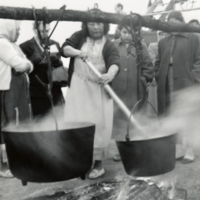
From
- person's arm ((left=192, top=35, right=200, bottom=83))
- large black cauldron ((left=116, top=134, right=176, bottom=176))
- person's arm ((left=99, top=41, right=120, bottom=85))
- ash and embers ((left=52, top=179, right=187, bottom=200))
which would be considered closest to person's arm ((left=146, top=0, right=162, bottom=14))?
person's arm ((left=192, top=35, right=200, bottom=83))

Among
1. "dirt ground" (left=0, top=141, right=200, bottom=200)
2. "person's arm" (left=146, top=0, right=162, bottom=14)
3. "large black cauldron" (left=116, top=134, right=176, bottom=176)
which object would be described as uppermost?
"person's arm" (left=146, top=0, right=162, bottom=14)

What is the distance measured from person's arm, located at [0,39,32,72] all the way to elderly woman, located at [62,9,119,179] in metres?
0.47

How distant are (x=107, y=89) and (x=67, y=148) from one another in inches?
50.0

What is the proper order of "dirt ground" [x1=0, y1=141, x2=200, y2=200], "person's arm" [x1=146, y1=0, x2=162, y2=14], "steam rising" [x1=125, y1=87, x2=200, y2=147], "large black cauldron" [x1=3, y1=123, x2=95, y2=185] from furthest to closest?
1. "person's arm" [x1=146, y1=0, x2=162, y2=14]
2. "steam rising" [x1=125, y1=87, x2=200, y2=147]
3. "dirt ground" [x1=0, y1=141, x2=200, y2=200]
4. "large black cauldron" [x1=3, y1=123, x2=95, y2=185]

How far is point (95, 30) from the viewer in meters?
3.50

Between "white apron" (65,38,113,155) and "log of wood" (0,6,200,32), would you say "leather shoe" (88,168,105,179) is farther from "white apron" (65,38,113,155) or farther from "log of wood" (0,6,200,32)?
"log of wood" (0,6,200,32)

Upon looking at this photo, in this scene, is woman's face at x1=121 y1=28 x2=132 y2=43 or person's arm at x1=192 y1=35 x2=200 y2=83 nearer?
person's arm at x1=192 y1=35 x2=200 y2=83

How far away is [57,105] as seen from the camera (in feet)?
14.0

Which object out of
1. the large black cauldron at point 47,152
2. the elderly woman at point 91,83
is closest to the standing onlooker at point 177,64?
the elderly woman at point 91,83

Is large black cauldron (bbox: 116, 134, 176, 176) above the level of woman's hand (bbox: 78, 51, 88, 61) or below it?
below

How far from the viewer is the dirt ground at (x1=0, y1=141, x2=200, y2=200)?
3240 millimetres

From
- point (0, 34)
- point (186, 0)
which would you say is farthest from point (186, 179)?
point (186, 0)

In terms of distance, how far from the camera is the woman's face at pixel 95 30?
3488mm

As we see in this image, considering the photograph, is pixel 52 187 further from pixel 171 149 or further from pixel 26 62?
pixel 171 149
